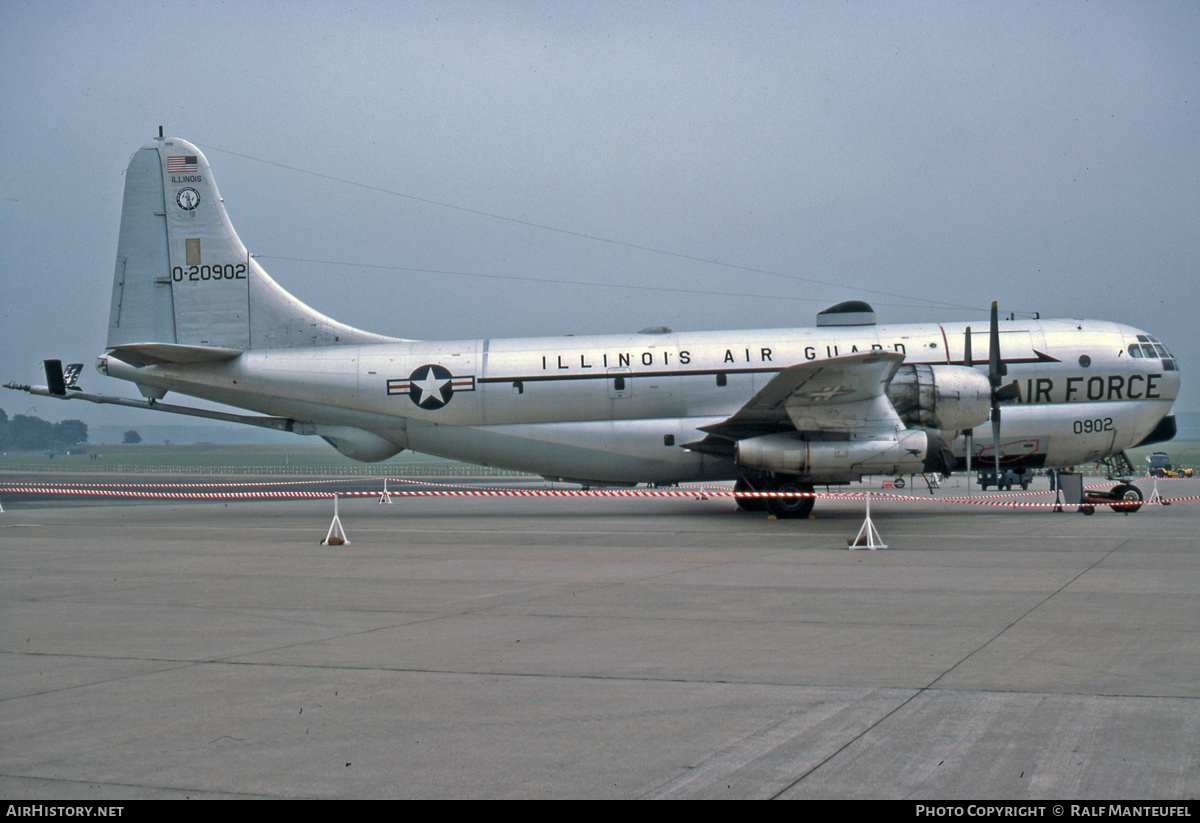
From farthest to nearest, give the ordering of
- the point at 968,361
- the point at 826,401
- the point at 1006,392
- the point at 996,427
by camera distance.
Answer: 1. the point at 968,361
2. the point at 996,427
3. the point at 1006,392
4. the point at 826,401

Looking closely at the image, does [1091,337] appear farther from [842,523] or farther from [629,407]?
[629,407]

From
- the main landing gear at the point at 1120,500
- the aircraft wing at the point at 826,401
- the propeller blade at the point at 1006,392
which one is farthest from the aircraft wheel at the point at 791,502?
the main landing gear at the point at 1120,500

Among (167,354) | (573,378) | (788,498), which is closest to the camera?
(788,498)

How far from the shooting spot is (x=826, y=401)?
68.8 feet

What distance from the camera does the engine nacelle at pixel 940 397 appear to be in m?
21.6

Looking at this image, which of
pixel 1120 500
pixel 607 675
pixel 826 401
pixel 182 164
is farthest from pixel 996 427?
pixel 182 164

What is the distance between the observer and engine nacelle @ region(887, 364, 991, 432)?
70.8 ft

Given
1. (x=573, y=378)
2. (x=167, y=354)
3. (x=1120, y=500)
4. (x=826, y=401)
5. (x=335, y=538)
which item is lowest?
(x=1120, y=500)

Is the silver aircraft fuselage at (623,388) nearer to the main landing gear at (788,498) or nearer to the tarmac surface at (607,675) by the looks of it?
the main landing gear at (788,498)

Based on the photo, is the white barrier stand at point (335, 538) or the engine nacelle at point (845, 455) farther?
the engine nacelle at point (845, 455)

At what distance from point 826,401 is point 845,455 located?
127 centimetres

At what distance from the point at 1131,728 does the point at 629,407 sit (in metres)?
18.8

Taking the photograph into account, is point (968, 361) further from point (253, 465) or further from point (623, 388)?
point (253, 465)

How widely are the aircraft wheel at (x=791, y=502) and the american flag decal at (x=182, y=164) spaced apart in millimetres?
17614
